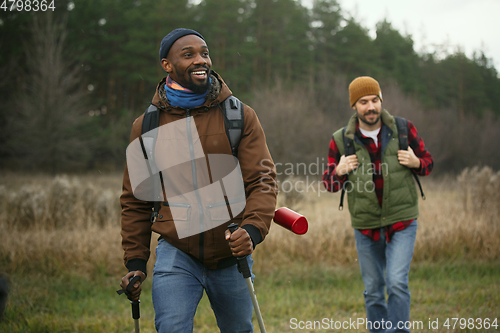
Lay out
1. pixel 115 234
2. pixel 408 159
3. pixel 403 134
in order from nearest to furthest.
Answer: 1. pixel 408 159
2. pixel 403 134
3. pixel 115 234

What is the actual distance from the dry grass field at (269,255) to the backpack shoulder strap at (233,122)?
2.99m

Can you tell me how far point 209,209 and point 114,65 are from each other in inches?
1195

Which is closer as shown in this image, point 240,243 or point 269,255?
point 240,243

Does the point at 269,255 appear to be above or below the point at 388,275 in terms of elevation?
below

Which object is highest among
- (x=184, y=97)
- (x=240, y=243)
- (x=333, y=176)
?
(x=184, y=97)

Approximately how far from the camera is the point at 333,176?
12.5 ft

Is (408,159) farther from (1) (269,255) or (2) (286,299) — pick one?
(1) (269,255)

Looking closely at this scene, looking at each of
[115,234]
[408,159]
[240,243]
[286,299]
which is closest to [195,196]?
[240,243]

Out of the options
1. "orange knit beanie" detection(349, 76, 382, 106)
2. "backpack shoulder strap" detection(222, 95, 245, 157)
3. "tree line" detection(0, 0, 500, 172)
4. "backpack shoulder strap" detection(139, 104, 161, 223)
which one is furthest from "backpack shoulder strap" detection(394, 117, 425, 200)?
"tree line" detection(0, 0, 500, 172)

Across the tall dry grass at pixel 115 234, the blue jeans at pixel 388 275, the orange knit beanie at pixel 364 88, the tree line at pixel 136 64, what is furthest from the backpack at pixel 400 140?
the tree line at pixel 136 64

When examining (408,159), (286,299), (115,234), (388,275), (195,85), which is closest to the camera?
(195,85)

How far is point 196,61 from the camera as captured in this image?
2441mm

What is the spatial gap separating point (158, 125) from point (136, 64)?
26.9 metres

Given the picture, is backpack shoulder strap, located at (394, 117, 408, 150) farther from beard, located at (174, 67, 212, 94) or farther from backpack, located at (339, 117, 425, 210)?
beard, located at (174, 67, 212, 94)
